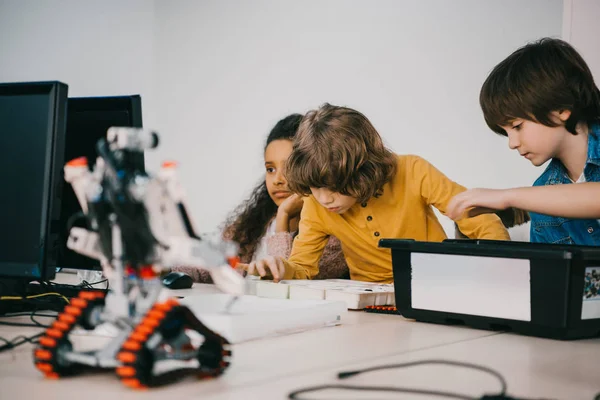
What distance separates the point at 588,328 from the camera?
848 millimetres

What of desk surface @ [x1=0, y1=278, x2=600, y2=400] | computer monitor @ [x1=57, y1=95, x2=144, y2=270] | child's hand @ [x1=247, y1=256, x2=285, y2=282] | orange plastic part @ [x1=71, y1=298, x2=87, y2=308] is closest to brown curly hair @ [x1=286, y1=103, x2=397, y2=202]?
child's hand @ [x1=247, y1=256, x2=285, y2=282]

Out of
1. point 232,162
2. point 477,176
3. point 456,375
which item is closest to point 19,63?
point 232,162

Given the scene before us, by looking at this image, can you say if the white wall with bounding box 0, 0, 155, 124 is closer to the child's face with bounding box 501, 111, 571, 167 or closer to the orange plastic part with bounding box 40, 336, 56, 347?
the child's face with bounding box 501, 111, 571, 167

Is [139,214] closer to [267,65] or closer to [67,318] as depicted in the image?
[67,318]

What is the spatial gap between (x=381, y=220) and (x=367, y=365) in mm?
1012

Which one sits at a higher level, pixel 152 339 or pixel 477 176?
pixel 477 176

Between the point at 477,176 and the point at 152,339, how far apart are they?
189 centimetres

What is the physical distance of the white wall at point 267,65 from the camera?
228cm

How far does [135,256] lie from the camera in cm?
55

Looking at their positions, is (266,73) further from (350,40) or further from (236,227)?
(236,227)

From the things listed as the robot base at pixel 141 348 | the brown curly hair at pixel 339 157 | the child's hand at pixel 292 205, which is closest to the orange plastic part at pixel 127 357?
the robot base at pixel 141 348

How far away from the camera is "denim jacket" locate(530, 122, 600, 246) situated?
4.52 feet

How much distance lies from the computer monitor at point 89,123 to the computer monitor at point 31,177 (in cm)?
22

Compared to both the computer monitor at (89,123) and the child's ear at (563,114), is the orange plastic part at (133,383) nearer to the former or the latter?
the computer monitor at (89,123)
